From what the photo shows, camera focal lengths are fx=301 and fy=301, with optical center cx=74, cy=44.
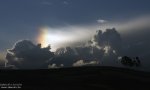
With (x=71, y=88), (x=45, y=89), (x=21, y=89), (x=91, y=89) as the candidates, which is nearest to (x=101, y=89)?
(x=91, y=89)

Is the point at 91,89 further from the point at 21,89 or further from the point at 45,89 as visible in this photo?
the point at 21,89

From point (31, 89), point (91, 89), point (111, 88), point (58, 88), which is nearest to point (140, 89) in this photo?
point (111, 88)

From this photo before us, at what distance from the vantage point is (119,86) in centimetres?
13262

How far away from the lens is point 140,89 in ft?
427

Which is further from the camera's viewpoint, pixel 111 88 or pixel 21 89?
pixel 111 88

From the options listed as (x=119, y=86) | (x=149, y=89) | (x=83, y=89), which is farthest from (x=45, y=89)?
(x=149, y=89)

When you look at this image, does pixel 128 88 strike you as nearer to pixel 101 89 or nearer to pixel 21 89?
pixel 101 89

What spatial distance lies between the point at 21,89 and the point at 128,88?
46233mm

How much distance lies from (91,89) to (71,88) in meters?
8.12

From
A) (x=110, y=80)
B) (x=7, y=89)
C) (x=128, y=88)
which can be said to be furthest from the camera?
(x=110, y=80)

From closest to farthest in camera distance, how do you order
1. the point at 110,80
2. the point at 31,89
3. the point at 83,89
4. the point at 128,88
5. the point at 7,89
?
1. the point at 7,89
2. the point at 31,89
3. the point at 83,89
4. the point at 128,88
5. the point at 110,80

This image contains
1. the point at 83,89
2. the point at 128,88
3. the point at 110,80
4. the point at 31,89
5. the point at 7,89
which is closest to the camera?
the point at 7,89

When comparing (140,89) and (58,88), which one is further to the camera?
(140,89)

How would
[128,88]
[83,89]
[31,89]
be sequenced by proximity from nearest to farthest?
1. [31,89]
2. [83,89]
3. [128,88]
